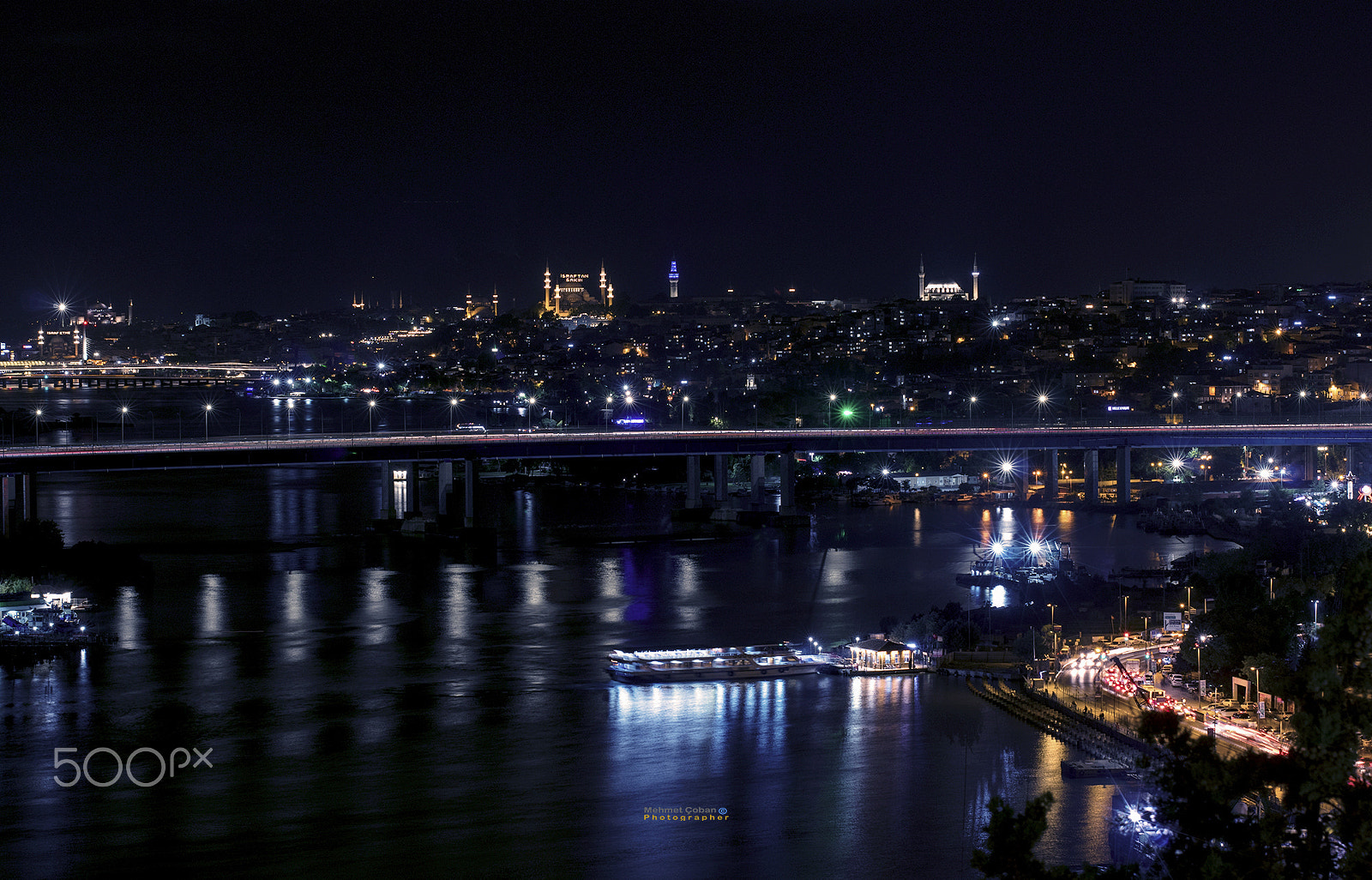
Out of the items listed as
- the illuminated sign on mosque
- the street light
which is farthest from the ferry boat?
the illuminated sign on mosque

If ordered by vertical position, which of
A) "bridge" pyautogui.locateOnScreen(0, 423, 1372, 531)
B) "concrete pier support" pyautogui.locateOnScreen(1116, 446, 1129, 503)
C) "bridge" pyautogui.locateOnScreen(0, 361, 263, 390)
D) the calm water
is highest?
"bridge" pyautogui.locateOnScreen(0, 361, 263, 390)

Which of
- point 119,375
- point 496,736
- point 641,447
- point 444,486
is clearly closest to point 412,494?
point 444,486

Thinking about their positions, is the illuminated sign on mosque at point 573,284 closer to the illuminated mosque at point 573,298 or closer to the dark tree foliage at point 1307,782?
the illuminated mosque at point 573,298

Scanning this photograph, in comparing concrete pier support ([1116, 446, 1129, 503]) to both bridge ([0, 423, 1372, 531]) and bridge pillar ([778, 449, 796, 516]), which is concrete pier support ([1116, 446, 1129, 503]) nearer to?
bridge ([0, 423, 1372, 531])

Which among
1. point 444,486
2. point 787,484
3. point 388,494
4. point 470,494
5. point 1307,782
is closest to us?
point 1307,782

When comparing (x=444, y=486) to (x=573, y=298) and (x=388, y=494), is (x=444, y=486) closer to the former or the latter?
(x=388, y=494)

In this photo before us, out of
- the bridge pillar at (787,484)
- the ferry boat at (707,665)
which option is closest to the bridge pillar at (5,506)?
the ferry boat at (707,665)
